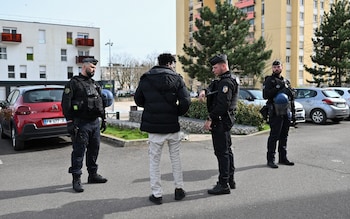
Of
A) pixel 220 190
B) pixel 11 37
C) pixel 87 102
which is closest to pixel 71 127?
pixel 87 102

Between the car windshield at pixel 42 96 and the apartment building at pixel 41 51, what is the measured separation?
33.2 metres

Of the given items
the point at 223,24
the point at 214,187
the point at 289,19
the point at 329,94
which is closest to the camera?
the point at 214,187

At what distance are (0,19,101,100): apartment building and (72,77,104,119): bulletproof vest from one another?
36632 mm

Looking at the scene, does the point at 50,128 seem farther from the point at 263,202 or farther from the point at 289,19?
the point at 289,19

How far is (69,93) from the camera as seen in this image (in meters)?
4.88

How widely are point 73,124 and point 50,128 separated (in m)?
3.25

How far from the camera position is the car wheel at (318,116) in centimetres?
1329

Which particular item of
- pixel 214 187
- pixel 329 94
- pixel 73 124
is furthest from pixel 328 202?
pixel 329 94

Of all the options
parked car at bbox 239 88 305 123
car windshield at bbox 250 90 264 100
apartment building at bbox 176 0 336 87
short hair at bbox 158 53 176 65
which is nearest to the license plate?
short hair at bbox 158 53 176 65

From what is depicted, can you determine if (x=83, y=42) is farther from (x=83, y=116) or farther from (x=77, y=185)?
(x=77, y=185)

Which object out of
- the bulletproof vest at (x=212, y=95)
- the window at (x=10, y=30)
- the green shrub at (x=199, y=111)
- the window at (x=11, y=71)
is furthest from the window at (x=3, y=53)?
the bulletproof vest at (x=212, y=95)

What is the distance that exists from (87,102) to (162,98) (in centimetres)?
132

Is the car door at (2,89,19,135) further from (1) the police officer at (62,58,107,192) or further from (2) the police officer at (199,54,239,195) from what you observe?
(2) the police officer at (199,54,239,195)

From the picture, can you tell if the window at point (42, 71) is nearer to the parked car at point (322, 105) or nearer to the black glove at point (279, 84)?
the parked car at point (322, 105)
